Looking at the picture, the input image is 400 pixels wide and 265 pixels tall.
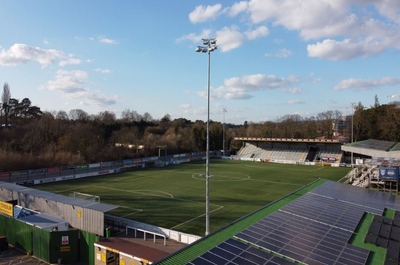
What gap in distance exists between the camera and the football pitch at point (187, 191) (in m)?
30.0

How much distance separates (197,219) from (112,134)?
69.7 m

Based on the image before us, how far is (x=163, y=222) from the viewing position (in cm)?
2823

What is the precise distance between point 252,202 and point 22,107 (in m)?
83.4

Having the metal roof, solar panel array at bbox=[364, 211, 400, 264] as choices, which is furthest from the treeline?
solar panel array at bbox=[364, 211, 400, 264]

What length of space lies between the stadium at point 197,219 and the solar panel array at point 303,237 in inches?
1.6

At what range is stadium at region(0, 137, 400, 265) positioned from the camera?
1163cm

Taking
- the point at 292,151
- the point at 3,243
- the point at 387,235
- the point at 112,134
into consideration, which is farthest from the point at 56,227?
the point at 112,134

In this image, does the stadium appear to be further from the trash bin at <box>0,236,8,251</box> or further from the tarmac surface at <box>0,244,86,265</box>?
the trash bin at <box>0,236,8,251</box>

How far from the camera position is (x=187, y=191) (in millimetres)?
41750

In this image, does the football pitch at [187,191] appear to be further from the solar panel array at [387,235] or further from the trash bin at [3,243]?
the solar panel array at [387,235]

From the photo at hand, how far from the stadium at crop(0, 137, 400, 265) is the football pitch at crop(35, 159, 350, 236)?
13 centimetres

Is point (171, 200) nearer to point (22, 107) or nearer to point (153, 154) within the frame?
point (153, 154)

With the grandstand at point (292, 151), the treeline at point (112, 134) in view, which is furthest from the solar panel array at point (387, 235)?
the grandstand at point (292, 151)

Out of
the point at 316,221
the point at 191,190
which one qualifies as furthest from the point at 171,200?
the point at 316,221
